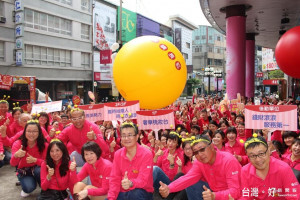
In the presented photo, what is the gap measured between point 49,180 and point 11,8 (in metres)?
19.6

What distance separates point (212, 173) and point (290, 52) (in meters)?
6.04

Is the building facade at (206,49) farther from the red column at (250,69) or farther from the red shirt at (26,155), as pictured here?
the red shirt at (26,155)

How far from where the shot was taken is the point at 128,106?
5.62m

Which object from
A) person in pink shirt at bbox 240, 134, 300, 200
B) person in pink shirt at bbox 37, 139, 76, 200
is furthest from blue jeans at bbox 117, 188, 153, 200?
person in pink shirt at bbox 240, 134, 300, 200

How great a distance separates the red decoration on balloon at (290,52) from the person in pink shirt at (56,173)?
23.0 feet

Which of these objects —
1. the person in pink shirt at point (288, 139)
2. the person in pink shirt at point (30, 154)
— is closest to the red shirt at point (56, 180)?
the person in pink shirt at point (30, 154)

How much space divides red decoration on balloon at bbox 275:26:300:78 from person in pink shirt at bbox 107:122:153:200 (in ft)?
20.7

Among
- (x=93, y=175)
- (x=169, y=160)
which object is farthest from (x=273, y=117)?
(x=93, y=175)

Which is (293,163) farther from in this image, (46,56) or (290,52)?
(46,56)

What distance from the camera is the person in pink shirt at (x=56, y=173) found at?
3.93 metres

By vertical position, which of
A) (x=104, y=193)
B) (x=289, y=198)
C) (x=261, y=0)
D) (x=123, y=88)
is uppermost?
(x=261, y=0)

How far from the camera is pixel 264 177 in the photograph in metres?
3.03

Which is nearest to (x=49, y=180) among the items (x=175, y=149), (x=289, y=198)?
(x=175, y=149)

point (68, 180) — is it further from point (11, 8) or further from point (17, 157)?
point (11, 8)
